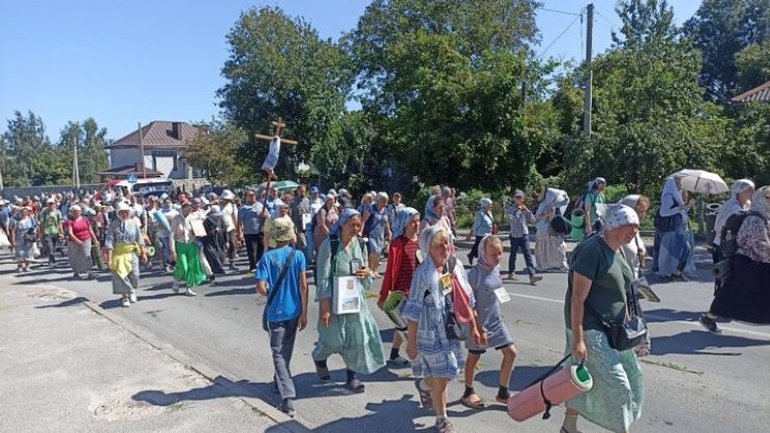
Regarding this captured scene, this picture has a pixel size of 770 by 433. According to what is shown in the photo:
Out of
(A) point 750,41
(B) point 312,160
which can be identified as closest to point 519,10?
(B) point 312,160

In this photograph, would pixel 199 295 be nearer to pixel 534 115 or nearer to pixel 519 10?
pixel 534 115

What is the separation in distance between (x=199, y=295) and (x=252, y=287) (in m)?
1.05

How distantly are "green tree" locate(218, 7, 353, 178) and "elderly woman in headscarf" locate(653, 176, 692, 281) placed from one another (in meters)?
21.8

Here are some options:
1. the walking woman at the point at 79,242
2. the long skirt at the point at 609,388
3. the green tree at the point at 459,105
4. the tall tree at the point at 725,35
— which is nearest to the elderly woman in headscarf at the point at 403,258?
the long skirt at the point at 609,388

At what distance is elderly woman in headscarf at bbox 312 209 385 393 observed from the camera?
5.95 m

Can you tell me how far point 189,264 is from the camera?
11750mm

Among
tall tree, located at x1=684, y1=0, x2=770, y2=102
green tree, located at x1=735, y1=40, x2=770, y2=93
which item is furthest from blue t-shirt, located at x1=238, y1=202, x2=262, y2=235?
tall tree, located at x1=684, y1=0, x2=770, y2=102

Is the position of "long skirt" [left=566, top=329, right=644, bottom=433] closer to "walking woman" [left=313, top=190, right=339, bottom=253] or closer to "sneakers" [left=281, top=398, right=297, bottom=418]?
"sneakers" [left=281, top=398, right=297, bottom=418]

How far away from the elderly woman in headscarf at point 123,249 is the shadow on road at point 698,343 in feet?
27.0

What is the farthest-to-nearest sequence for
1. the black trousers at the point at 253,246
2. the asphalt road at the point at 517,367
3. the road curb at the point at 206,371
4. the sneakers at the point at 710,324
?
the black trousers at the point at 253,246, the sneakers at the point at 710,324, the asphalt road at the point at 517,367, the road curb at the point at 206,371

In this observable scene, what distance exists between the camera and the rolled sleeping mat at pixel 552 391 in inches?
162

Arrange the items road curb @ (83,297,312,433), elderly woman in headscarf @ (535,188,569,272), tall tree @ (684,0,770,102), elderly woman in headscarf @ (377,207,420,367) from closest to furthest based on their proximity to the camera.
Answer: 1. road curb @ (83,297,312,433)
2. elderly woman in headscarf @ (377,207,420,367)
3. elderly woman in headscarf @ (535,188,569,272)
4. tall tree @ (684,0,770,102)

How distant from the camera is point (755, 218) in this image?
7.08 m

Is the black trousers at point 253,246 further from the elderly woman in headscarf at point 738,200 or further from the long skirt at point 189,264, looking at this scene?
the elderly woman in headscarf at point 738,200
